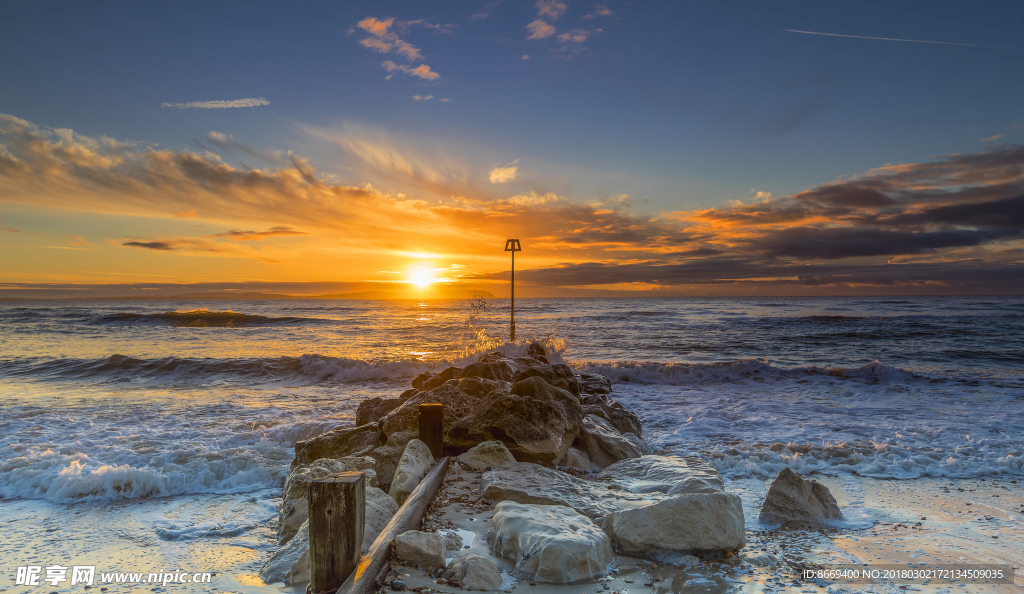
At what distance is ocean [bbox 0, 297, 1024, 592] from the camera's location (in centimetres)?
475

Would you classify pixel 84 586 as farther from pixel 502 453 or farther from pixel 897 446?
pixel 897 446

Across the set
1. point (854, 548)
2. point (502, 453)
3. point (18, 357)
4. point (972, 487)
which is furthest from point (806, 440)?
point (18, 357)

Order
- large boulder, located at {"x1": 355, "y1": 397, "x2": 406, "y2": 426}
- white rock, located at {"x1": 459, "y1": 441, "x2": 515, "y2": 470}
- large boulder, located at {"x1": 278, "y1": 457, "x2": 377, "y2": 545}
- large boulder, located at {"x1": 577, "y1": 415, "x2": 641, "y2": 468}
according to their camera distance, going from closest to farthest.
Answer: large boulder, located at {"x1": 278, "y1": 457, "x2": 377, "y2": 545} → white rock, located at {"x1": 459, "y1": 441, "x2": 515, "y2": 470} → large boulder, located at {"x1": 577, "y1": 415, "x2": 641, "y2": 468} → large boulder, located at {"x1": 355, "y1": 397, "x2": 406, "y2": 426}

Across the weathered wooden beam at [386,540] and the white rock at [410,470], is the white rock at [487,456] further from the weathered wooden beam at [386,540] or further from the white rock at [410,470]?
the weathered wooden beam at [386,540]

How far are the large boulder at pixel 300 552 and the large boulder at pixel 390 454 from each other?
1287mm

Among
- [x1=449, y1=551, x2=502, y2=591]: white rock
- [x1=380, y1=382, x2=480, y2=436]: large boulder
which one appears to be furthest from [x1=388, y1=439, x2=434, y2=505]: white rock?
[x1=449, y1=551, x2=502, y2=591]: white rock

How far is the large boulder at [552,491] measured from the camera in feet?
14.6

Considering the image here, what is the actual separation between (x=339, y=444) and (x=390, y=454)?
1.04 m

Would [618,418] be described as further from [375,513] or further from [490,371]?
[375,513]

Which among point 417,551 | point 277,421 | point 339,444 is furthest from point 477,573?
point 277,421

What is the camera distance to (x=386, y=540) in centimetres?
324

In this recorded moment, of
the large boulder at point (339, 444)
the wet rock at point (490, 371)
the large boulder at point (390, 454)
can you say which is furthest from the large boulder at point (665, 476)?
the wet rock at point (490, 371)

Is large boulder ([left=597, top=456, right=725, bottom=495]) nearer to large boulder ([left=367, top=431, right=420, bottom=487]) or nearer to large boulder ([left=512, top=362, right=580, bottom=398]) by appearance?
large boulder ([left=367, top=431, right=420, bottom=487])

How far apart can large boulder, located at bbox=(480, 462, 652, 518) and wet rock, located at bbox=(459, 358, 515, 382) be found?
14.2 ft
